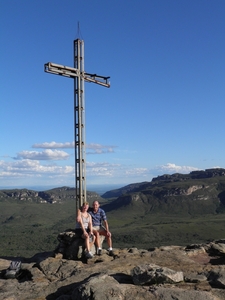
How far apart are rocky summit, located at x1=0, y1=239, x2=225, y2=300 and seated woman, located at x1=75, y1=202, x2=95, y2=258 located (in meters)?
0.82

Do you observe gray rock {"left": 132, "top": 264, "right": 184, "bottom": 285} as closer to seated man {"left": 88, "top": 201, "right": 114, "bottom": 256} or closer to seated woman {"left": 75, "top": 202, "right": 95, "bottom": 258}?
seated woman {"left": 75, "top": 202, "right": 95, "bottom": 258}

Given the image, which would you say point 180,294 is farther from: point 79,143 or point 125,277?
point 79,143

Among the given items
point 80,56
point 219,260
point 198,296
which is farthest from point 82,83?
point 198,296

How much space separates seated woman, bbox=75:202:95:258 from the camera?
15.9 metres

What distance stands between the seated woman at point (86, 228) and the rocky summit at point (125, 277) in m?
0.82

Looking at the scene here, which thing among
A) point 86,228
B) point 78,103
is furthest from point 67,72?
point 86,228

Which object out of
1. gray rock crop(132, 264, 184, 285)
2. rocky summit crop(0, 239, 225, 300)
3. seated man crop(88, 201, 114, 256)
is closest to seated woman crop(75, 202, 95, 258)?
seated man crop(88, 201, 114, 256)

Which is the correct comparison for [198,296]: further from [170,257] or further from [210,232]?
[210,232]

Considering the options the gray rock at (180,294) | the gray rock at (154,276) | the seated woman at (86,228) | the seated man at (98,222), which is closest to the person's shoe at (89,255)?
the seated woman at (86,228)

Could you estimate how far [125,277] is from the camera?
12164 millimetres

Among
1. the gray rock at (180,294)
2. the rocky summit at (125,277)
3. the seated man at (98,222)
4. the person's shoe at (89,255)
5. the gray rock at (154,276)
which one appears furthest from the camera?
the seated man at (98,222)

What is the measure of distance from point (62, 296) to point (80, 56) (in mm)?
12989

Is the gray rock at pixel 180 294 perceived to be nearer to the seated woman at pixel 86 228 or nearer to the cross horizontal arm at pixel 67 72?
the seated woman at pixel 86 228

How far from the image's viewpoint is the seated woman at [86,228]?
15.9 m
